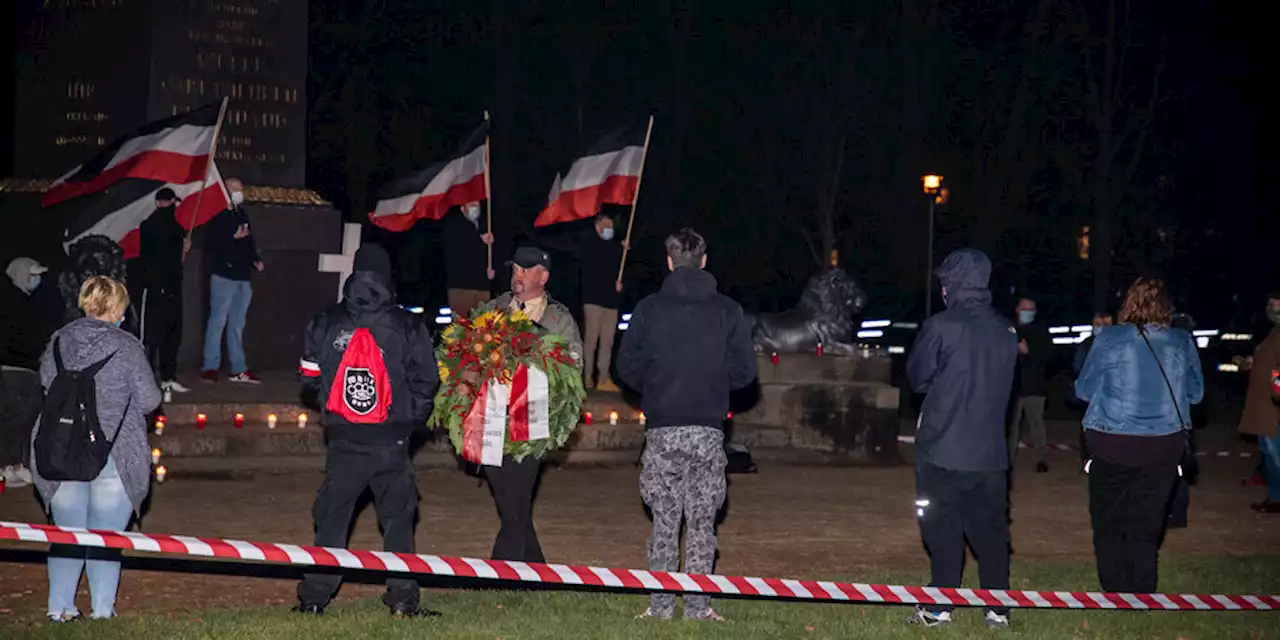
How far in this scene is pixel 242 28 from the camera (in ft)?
56.2

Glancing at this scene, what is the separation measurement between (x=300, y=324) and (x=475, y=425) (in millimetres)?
8932

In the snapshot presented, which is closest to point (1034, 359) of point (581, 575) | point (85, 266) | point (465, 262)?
point (465, 262)

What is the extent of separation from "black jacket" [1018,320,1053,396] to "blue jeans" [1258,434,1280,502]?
2.82m

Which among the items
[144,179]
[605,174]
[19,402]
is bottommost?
[19,402]

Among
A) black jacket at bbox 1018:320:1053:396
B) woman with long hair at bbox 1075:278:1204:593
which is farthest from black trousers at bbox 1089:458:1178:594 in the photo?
black jacket at bbox 1018:320:1053:396

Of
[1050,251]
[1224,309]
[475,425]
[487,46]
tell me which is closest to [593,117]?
[487,46]

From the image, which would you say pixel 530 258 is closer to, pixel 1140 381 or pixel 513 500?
pixel 513 500

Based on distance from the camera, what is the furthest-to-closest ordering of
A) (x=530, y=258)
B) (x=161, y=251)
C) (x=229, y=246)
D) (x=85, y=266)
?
1. (x=229, y=246)
2. (x=161, y=251)
3. (x=530, y=258)
4. (x=85, y=266)

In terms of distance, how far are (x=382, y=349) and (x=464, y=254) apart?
986 cm

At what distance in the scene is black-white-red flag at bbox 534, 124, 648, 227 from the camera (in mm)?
15961

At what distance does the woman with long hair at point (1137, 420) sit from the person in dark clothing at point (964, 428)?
124 cm

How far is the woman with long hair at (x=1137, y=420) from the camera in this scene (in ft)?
30.3

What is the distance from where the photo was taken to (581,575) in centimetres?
746

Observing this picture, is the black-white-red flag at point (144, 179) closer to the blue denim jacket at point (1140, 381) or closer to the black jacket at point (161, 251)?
the black jacket at point (161, 251)
